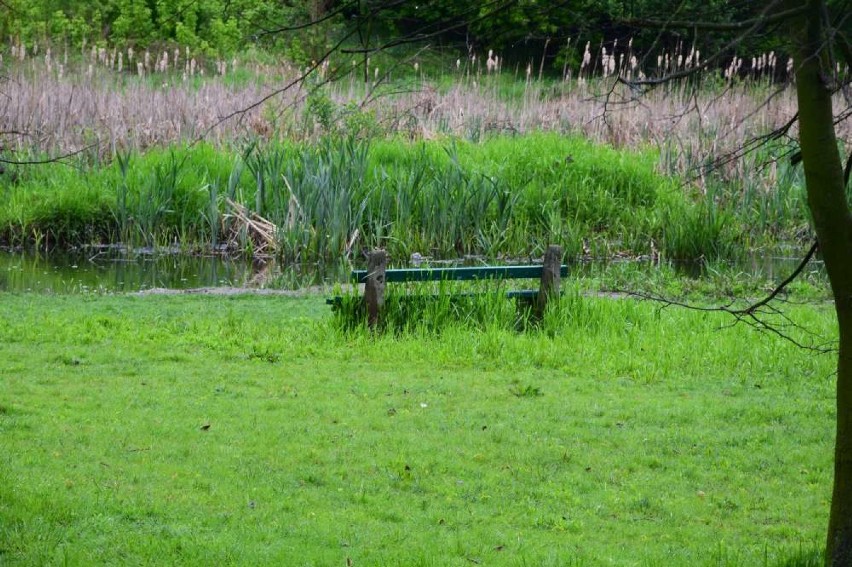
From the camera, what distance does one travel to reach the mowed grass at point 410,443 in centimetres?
515

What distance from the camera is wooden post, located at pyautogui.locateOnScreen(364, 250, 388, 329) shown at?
Answer: 10.1m

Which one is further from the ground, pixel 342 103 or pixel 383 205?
pixel 342 103

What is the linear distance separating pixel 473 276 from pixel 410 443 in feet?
14.0

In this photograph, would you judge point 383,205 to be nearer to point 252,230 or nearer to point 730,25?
point 252,230

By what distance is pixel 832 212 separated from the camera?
3.93 metres

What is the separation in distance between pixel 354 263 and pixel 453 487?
9.92 m

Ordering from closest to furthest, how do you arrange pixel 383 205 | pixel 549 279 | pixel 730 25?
pixel 730 25, pixel 549 279, pixel 383 205

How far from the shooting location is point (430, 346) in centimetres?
983

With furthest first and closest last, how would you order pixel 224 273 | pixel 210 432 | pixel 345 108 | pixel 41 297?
pixel 345 108, pixel 224 273, pixel 41 297, pixel 210 432

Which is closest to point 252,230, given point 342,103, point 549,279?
point 342,103

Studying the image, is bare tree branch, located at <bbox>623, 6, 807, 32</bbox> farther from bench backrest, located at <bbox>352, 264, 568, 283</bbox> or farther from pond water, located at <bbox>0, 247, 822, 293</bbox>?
pond water, located at <bbox>0, 247, 822, 293</bbox>

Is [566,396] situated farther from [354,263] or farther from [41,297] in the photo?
[354,263]

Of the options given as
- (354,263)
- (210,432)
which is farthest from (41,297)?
(210,432)

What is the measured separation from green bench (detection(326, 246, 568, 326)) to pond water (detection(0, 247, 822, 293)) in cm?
387
